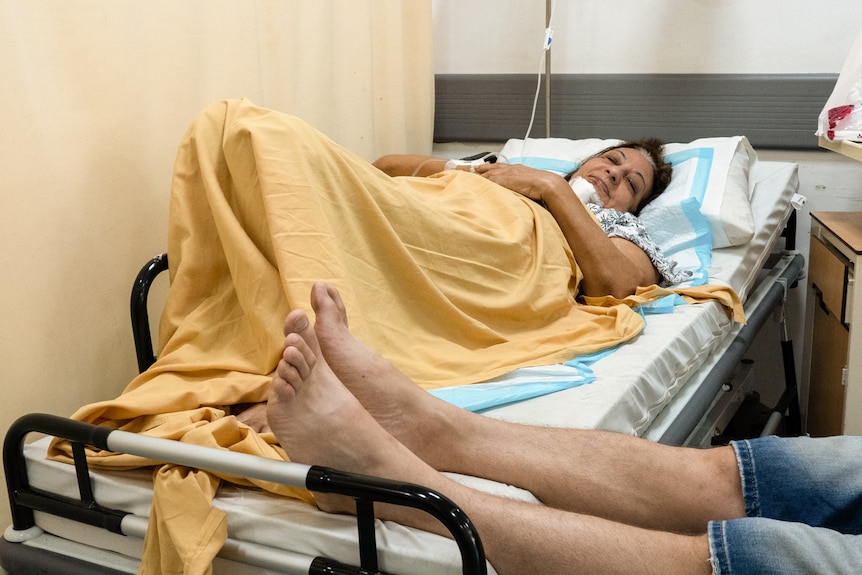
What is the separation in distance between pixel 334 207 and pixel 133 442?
0.58m

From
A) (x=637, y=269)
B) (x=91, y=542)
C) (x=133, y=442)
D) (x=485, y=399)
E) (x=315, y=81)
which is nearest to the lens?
(x=133, y=442)

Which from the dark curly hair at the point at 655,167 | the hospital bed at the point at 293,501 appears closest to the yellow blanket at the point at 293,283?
the hospital bed at the point at 293,501

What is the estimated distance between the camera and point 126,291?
72.3 inches

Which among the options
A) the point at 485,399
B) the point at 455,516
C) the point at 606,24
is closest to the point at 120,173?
the point at 485,399

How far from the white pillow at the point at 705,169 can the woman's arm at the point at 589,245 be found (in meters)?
0.35

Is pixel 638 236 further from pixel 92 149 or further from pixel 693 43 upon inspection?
pixel 92 149

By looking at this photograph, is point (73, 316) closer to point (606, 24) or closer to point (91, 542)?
point (91, 542)

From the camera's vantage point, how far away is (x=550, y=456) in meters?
1.22

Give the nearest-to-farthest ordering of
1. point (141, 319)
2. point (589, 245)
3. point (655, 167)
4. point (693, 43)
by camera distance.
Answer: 1. point (141, 319)
2. point (589, 245)
3. point (655, 167)
4. point (693, 43)

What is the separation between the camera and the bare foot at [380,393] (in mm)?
1234

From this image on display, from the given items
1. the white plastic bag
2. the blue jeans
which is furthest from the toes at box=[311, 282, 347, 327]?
the white plastic bag

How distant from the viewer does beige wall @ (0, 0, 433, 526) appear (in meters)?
1.56

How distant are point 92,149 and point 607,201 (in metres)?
1.39

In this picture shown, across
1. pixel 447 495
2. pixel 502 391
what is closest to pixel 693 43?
pixel 502 391
